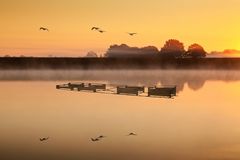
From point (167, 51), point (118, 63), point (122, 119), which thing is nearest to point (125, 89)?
point (118, 63)

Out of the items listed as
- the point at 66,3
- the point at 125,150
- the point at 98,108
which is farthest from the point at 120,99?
the point at 66,3

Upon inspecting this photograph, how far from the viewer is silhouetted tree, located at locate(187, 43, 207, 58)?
143 inches

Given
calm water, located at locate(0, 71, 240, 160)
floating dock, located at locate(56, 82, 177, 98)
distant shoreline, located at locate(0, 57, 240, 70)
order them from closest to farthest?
calm water, located at locate(0, 71, 240, 160), distant shoreline, located at locate(0, 57, 240, 70), floating dock, located at locate(56, 82, 177, 98)

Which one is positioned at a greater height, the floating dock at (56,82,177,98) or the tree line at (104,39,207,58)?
the tree line at (104,39,207,58)

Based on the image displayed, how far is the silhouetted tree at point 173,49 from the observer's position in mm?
3625

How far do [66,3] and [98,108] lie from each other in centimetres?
79

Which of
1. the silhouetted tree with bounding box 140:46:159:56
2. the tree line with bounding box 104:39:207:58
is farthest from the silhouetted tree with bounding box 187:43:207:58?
the silhouetted tree with bounding box 140:46:159:56

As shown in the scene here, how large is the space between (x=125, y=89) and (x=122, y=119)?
349 mm

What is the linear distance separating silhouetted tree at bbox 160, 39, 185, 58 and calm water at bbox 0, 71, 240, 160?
230 mm

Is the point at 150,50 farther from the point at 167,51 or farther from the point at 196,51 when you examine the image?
the point at 196,51

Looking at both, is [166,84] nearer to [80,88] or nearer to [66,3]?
[80,88]

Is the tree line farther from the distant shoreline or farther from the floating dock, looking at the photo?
the floating dock

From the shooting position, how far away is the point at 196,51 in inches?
145

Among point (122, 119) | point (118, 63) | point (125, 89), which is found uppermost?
point (118, 63)
